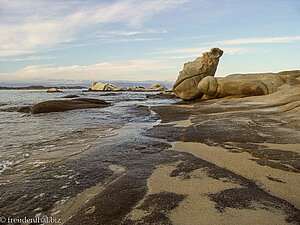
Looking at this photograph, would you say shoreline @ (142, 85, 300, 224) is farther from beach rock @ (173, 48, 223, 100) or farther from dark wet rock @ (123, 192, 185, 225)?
beach rock @ (173, 48, 223, 100)

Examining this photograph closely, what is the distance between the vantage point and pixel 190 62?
15500mm

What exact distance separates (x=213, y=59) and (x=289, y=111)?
1034 cm

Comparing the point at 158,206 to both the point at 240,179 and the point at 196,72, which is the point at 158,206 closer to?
the point at 240,179

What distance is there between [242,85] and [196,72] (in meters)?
4.09

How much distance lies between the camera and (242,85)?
1130 cm

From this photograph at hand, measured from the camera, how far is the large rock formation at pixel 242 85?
36.0 feet

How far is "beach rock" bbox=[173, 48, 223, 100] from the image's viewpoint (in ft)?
48.1

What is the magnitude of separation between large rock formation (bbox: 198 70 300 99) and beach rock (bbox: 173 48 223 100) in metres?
1.61

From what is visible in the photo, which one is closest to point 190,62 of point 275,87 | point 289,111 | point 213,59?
point 213,59

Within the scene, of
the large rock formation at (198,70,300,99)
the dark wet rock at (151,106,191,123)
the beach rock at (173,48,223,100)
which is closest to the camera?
the dark wet rock at (151,106,191,123)

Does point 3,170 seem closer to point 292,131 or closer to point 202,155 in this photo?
point 202,155

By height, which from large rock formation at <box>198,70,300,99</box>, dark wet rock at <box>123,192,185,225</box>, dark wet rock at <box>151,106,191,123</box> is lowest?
dark wet rock at <box>151,106,191,123</box>

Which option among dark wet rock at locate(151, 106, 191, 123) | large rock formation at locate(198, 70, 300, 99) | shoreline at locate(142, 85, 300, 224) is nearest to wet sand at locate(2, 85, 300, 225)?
shoreline at locate(142, 85, 300, 224)

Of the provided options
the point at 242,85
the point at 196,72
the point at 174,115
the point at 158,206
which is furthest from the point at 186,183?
the point at 196,72
